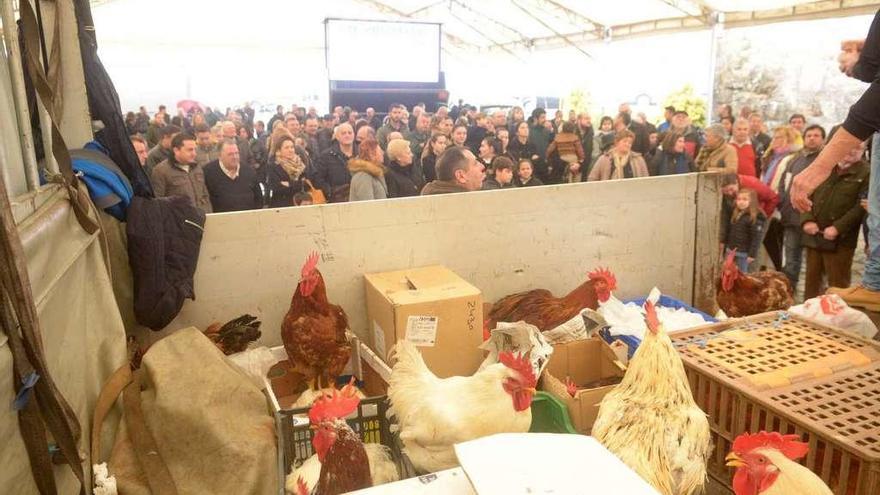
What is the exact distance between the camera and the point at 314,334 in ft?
7.88

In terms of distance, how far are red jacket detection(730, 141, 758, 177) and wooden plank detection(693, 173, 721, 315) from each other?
2.60 metres

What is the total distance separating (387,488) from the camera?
1.36 metres

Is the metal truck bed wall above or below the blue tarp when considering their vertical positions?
above

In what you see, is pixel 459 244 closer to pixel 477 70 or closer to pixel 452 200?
pixel 452 200

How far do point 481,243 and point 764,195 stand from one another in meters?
3.36

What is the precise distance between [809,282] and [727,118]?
152 inches

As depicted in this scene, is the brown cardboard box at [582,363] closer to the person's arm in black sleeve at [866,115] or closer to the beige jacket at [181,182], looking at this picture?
the person's arm in black sleeve at [866,115]

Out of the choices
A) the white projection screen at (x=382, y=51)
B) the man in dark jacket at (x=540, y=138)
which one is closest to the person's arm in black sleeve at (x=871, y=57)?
the man in dark jacket at (x=540, y=138)

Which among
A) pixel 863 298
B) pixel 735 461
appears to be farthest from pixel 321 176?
pixel 735 461

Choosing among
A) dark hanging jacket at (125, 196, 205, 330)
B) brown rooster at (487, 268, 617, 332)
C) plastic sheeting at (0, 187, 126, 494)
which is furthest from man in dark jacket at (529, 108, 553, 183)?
plastic sheeting at (0, 187, 126, 494)

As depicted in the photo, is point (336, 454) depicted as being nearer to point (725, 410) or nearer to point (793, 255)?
point (725, 410)

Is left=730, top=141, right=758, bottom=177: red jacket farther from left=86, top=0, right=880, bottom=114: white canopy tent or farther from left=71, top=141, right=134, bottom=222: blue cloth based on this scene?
left=71, top=141, right=134, bottom=222: blue cloth

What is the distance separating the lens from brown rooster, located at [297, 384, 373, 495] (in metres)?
1.65

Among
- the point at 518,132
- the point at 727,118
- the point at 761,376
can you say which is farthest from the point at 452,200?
the point at 727,118
